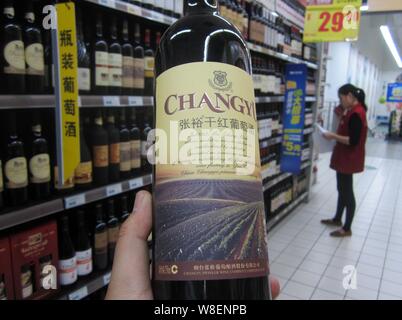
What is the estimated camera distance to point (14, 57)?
139 centimetres

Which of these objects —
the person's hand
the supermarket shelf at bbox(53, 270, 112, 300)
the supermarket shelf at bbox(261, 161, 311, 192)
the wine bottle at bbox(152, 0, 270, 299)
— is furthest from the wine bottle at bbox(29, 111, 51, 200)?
the supermarket shelf at bbox(261, 161, 311, 192)

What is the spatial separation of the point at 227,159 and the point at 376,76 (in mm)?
20734

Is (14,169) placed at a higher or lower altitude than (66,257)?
higher

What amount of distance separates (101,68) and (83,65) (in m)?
0.09

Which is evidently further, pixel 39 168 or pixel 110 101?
pixel 110 101

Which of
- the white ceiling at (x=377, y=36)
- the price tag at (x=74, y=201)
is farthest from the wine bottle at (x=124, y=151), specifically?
the white ceiling at (x=377, y=36)

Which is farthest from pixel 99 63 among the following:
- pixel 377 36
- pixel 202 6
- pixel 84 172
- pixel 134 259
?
pixel 377 36

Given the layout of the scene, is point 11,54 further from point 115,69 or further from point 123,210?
point 123,210

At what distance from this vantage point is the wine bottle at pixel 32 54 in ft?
4.73

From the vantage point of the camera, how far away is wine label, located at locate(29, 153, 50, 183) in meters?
1.51

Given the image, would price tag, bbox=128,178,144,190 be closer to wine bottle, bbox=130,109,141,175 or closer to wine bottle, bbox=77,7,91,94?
wine bottle, bbox=130,109,141,175

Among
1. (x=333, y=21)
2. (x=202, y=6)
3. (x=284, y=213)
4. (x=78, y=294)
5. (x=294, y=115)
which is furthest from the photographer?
(x=284, y=213)

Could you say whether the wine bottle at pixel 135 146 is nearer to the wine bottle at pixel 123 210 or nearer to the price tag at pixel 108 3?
the wine bottle at pixel 123 210
